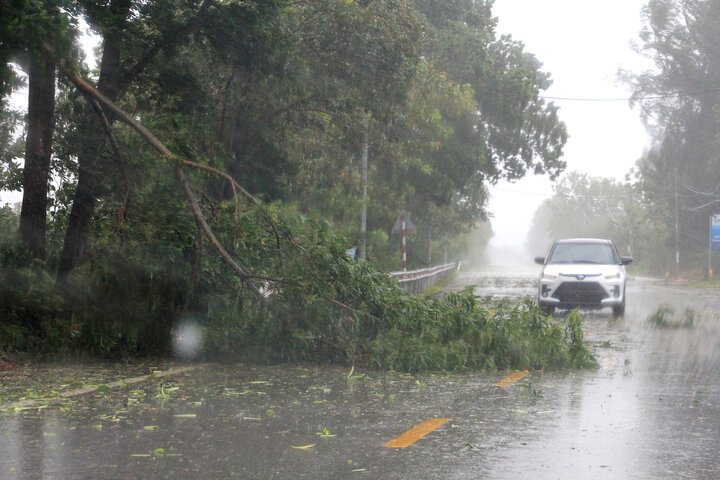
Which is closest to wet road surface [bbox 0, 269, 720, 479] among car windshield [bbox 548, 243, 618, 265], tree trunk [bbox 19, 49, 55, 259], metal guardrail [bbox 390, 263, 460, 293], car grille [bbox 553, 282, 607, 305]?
tree trunk [bbox 19, 49, 55, 259]

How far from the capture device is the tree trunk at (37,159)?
1314cm

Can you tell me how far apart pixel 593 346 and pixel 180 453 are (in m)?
9.14

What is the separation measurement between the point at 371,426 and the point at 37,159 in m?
8.41

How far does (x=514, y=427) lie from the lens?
6984mm

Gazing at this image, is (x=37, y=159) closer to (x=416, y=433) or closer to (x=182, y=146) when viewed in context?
(x=182, y=146)

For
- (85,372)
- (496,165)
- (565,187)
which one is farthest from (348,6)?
(565,187)

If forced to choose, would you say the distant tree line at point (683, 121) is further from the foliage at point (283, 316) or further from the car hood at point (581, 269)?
the foliage at point (283, 316)

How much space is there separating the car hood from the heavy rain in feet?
0.34

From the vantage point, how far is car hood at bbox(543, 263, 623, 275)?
19.4m

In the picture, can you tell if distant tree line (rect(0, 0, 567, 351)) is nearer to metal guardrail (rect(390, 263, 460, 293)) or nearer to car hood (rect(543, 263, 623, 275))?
metal guardrail (rect(390, 263, 460, 293))

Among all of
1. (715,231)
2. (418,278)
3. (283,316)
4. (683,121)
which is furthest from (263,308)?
(683,121)

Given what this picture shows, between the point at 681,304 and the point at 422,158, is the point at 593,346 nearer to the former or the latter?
the point at 681,304

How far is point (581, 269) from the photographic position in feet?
64.3

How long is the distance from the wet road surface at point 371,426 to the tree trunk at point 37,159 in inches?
166
